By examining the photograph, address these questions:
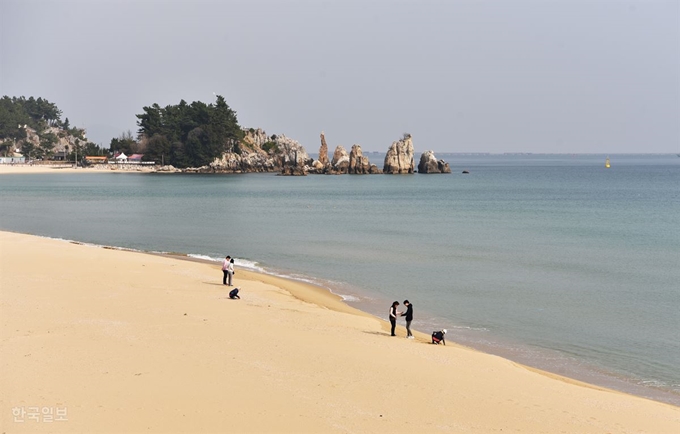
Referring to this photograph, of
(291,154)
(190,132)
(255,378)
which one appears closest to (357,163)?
(291,154)

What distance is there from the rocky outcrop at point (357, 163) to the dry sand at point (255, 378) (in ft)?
495

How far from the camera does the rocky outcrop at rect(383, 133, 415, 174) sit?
16912cm

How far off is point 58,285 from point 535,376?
17711mm

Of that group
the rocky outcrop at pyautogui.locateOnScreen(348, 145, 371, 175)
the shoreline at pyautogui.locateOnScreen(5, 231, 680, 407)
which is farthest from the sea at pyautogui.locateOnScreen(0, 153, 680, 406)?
the rocky outcrop at pyautogui.locateOnScreen(348, 145, 371, 175)

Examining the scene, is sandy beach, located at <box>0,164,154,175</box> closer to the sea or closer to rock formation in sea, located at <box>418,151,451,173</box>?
rock formation in sea, located at <box>418,151,451,173</box>

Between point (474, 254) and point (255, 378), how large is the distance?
28.4 m

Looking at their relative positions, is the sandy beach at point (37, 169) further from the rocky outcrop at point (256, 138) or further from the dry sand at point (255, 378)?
the dry sand at point (255, 378)

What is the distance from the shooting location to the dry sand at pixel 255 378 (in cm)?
1245

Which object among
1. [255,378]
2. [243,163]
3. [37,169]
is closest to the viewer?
[255,378]

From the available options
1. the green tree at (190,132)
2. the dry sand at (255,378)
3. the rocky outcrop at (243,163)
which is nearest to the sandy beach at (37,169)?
the green tree at (190,132)

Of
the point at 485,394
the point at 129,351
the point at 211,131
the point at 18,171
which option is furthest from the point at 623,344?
the point at 18,171

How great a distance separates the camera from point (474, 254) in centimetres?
4084

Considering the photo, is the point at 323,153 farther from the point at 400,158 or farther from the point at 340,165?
the point at 400,158

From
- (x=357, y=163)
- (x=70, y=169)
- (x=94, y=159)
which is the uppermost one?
(x=357, y=163)
